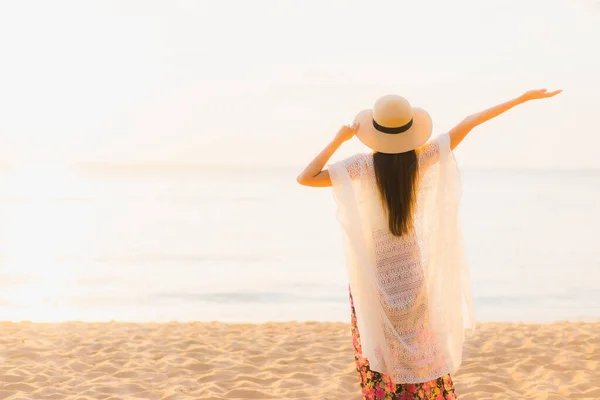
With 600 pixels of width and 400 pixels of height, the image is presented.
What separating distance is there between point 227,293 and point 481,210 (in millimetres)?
20409

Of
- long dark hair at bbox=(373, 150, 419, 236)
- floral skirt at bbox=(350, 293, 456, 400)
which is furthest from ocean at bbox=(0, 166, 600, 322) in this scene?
long dark hair at bbox=(373, 150, 419, 236)

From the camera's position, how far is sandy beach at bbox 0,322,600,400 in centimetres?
547

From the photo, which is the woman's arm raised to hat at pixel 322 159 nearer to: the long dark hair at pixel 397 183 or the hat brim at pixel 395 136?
the hat brim at pixel 395 136

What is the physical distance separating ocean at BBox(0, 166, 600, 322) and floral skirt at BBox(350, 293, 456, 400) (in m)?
6.73

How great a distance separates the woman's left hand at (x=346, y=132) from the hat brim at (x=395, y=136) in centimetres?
2

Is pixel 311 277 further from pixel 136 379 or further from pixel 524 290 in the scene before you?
pixel 136 379

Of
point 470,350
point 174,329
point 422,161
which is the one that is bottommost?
point 470,350

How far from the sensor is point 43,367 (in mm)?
6090

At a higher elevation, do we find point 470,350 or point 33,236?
point 33,236

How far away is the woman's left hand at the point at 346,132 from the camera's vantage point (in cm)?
331

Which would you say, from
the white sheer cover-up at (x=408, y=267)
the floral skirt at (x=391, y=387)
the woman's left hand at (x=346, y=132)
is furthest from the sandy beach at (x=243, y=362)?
the woman's left hand at (x=346, y=132)

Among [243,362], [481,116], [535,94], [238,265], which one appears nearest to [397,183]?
[481,116]

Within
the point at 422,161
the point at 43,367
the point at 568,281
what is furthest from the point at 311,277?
the point at 422,161

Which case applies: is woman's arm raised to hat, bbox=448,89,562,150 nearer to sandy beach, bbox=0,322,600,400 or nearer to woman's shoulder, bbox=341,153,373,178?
woman's shoulder, bbox=341,153,373,178
